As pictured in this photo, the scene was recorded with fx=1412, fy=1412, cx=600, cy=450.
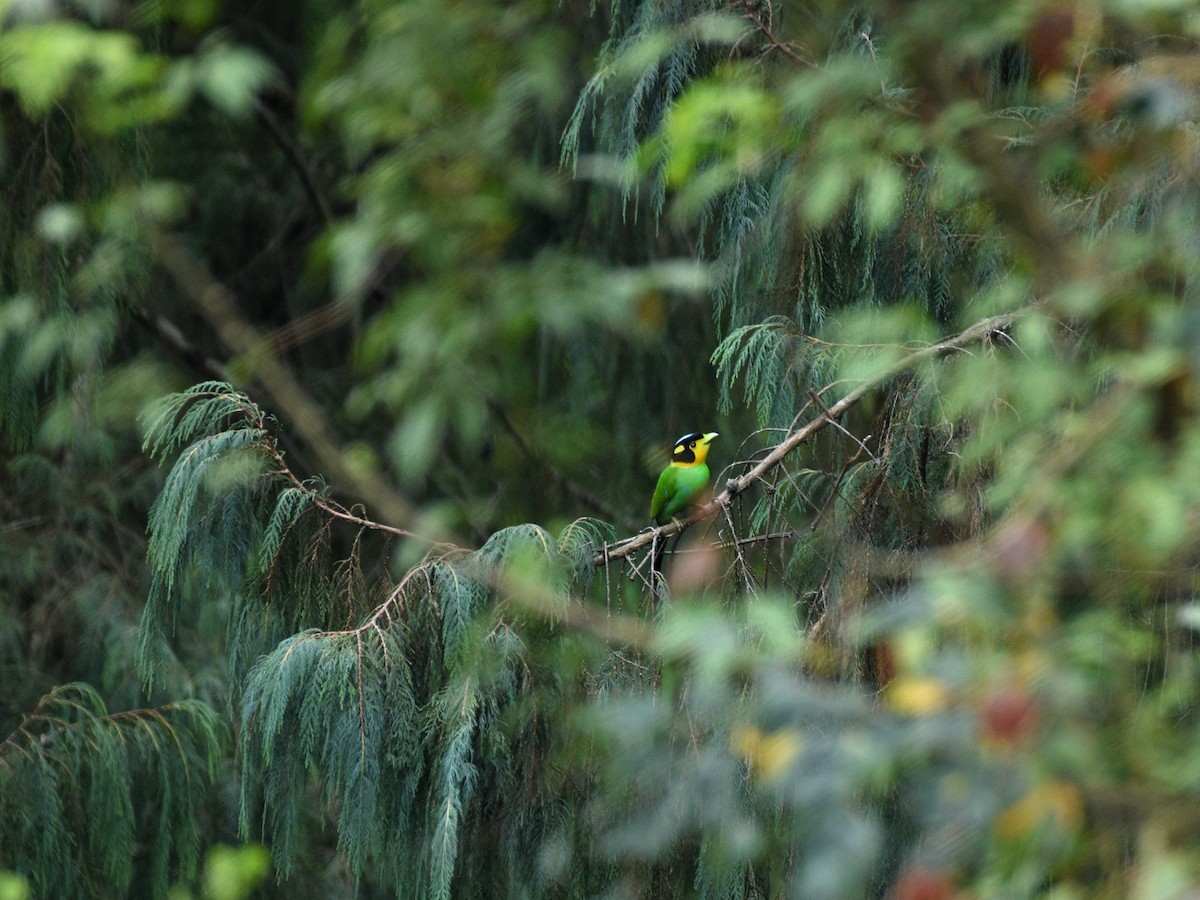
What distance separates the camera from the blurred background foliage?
1.55m

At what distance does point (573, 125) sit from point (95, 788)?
9.28 ft

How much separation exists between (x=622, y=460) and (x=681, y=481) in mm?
956

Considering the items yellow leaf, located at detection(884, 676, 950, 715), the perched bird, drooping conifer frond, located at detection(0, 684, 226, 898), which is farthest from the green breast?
yellow leaf, located at detection(884, 676, 950, 715)

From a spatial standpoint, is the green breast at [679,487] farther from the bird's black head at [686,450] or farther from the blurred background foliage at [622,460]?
the blurred background foliage at [622,460]

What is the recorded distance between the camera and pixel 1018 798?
4.48 feet

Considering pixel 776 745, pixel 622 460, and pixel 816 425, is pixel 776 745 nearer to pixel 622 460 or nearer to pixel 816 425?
pixel 816 425

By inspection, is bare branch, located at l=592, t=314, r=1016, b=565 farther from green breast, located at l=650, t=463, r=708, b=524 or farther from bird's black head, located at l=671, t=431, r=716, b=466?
bird's black head, located at l=671, t=431, r=716, b=466

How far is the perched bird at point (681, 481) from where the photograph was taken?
541 cm

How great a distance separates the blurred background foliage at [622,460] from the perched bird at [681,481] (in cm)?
46

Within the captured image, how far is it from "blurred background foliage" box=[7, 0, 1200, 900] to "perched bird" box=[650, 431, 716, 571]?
1.52ft

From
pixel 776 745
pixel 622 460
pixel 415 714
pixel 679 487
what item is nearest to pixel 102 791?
pixel 415 714

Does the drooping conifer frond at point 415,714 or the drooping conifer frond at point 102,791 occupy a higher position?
the drooping conifer frond at point 415,714

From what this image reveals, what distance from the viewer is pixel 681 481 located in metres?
5.42

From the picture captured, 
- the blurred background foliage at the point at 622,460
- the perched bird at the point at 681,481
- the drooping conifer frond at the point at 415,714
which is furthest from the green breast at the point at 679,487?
the drooping conifer frond at the point at 415,714
